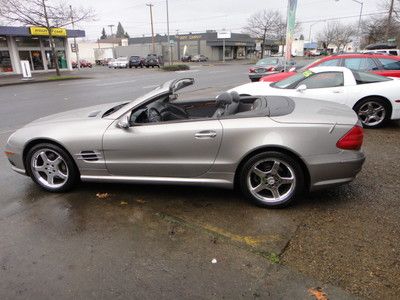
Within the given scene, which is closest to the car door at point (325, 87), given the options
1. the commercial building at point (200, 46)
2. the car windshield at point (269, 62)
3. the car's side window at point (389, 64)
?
the car's side window at point (389, 64)

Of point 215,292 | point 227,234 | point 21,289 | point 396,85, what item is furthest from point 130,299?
point 396,85

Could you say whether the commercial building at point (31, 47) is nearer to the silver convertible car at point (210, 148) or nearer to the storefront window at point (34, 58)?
the storefront window at point (34, 58)

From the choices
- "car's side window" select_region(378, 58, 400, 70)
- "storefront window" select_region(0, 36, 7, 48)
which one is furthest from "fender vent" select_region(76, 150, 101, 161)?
"storefront window" select_region(0, 36, 7, 48)

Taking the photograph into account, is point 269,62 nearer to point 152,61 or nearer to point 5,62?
point 5,62

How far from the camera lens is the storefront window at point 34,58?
34719mm

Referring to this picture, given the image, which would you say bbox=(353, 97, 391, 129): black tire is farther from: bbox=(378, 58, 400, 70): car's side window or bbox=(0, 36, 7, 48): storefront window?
bbox=(0, 36, 7, 48): storefront window

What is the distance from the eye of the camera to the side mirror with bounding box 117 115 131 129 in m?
3.82

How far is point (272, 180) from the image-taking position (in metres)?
3.67

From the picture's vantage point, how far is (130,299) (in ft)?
8.13

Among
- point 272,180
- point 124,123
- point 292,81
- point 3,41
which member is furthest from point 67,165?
point 3,41

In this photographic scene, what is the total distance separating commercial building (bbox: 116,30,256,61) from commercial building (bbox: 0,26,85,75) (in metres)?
32.9

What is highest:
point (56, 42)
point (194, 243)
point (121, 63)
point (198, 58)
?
point (56, 42)

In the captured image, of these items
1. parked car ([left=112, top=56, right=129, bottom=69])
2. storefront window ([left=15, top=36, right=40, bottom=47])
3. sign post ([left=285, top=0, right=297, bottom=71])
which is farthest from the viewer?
parked car ([left=112, top=56, right=129, bottom=69])

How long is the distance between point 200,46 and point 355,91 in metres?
69.6
